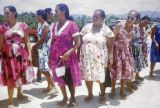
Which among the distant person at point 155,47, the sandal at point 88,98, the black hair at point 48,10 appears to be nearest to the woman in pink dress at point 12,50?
the black hair at point 48,10

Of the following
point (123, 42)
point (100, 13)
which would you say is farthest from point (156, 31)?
point (100, 13)

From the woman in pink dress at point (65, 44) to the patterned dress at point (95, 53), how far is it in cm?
24

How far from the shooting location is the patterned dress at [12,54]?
20.1 feet

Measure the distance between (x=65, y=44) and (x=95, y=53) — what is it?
68 centimetres

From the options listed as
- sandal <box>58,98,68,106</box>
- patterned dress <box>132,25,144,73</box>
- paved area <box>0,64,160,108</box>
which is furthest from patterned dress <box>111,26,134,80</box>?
sandal <box>58,98,68,106</box>

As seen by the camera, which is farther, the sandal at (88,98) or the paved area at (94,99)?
the sandal at (88,98)

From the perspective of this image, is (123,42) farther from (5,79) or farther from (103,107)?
(5,79)

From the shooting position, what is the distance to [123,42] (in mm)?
6602

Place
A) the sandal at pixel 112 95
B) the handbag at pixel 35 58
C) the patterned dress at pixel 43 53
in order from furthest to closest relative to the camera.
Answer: the handbag at pixel 35 58 < the patterned dress at pixel 43 53 < the sandal at pixel 112 95

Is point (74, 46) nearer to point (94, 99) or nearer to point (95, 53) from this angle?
point (95, 53)

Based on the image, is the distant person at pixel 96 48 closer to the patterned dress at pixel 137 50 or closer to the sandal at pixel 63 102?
the sandal at pixel 63 102

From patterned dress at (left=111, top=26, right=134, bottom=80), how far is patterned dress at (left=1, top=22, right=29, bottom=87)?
2005 mm

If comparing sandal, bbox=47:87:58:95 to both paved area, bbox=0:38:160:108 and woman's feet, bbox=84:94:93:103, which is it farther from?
woman's feet, bbox=84:94:93:103

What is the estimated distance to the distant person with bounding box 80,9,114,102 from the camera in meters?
6.18
